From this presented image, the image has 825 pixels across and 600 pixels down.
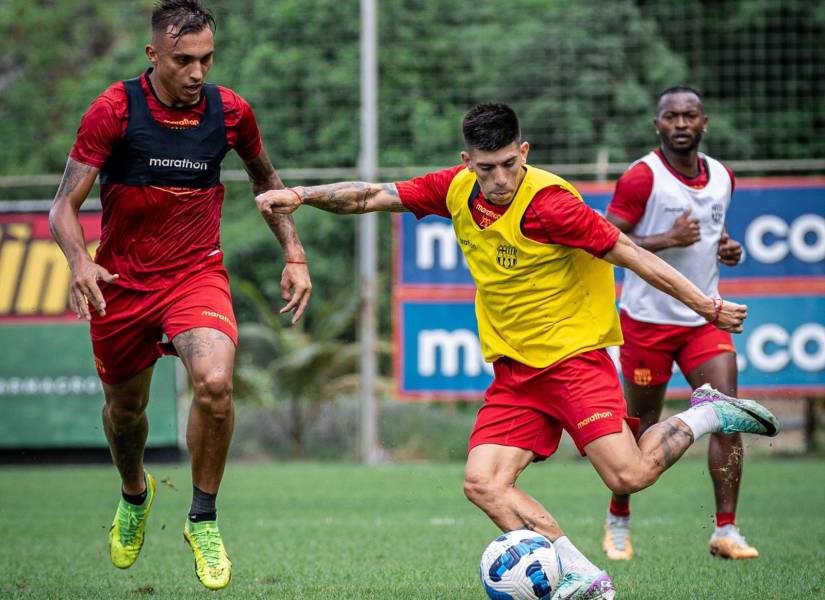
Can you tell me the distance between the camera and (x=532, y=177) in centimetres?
565

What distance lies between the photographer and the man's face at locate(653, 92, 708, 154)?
293 inches

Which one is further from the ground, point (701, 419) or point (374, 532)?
point (701, 419)

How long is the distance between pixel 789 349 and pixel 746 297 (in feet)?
2.20

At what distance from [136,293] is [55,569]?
179 cm

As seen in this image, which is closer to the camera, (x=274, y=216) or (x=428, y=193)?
(x=428, y=193)

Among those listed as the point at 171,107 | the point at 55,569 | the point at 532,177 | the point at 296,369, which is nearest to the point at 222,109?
the point at 171,107

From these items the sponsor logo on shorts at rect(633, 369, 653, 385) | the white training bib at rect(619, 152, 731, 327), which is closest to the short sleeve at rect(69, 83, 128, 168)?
the white training bib at rect(619, 152, 731, 327)

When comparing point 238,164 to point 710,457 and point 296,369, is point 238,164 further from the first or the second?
point 710,457

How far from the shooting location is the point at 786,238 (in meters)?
12.8

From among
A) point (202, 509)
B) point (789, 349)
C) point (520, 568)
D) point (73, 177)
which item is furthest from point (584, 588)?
point (789, 349)

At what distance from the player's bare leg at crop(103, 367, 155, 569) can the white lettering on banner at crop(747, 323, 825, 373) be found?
25.3 ft

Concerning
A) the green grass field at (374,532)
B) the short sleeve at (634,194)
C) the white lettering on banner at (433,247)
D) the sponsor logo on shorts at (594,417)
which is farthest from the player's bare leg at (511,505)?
the white lettering on banner at (433,247)

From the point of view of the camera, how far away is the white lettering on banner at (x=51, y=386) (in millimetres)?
13359

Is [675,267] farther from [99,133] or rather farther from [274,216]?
A: [99,133]
